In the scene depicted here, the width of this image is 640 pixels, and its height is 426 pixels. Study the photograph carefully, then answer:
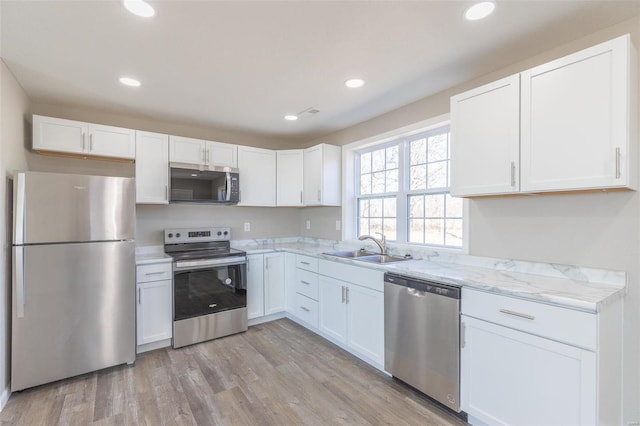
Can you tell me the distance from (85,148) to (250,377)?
257cm

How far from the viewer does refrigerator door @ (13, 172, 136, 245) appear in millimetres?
2193

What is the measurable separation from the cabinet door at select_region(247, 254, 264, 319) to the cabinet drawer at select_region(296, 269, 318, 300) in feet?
1.47

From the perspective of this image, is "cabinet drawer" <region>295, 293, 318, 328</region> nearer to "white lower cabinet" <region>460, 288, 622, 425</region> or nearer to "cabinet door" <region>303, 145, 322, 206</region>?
"cabinet door" <region>303, 145, 322, 206</region>

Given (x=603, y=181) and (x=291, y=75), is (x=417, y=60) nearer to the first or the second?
(x=291, y=75)

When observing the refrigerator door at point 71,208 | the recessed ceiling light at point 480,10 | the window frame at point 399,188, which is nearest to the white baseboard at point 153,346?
the refrigerator door at point 71,208

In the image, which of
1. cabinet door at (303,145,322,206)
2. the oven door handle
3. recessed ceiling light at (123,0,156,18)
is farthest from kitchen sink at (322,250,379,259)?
recessed ceiling light at (123,0,156,18)

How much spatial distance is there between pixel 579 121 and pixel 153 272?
11.3 feet

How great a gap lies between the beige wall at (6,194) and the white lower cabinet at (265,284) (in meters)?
1.95

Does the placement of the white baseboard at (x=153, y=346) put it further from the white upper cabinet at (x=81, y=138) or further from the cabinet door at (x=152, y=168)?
the white upper cabinet at (x=81, y=138)

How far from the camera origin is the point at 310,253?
3.28 metres

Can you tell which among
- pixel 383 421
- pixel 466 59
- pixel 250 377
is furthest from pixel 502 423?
pixel 466 59

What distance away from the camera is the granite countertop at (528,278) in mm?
1485

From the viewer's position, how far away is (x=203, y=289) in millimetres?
3074

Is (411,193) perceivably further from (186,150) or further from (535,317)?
(186,150)
